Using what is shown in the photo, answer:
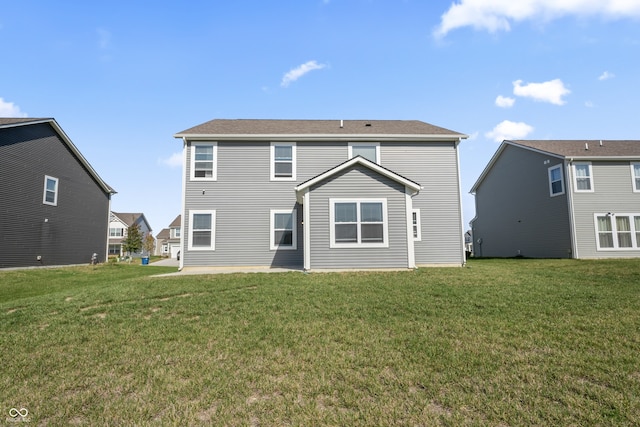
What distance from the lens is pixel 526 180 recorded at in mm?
19484

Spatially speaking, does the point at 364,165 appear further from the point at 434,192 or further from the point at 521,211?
the point at 521,211

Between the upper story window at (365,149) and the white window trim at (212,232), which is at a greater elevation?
the upper story window at (365,149)

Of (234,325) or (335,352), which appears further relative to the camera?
(234,325)

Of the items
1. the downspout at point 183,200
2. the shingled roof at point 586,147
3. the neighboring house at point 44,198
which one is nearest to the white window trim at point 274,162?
the downspout at point 183,200

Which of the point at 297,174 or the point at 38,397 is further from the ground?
the point at 297,174

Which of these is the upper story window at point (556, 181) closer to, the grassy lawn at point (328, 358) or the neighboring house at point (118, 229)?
the grassy lawn at point (328, 358)

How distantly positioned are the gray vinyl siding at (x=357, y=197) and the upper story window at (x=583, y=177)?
38.0 feet

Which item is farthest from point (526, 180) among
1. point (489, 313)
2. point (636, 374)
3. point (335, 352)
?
point (335, 352)

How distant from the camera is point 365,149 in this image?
1487 centimetres

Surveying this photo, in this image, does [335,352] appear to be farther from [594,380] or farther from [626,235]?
[626,235]

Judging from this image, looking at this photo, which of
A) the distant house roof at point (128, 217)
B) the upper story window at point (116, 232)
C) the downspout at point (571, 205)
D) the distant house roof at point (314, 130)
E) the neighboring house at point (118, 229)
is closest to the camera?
the distant house roof at point (314, 130)

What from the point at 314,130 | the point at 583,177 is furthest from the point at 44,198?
the point at 583,177

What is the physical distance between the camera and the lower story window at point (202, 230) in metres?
14.0

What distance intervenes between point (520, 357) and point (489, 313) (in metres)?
1.95
